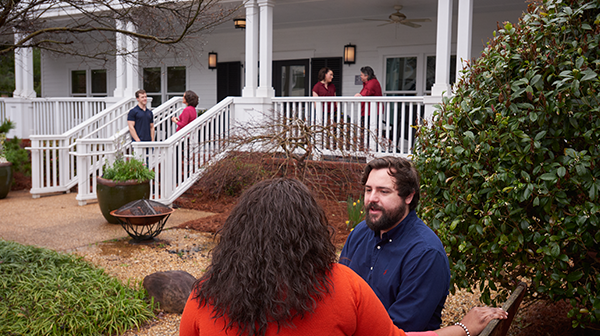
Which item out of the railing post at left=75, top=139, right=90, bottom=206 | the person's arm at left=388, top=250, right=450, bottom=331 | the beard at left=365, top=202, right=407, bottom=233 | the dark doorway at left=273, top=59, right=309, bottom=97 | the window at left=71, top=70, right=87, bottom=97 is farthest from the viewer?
the window at left=71, top=70, right=87, bottom=97

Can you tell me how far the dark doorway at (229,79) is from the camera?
14375 mm

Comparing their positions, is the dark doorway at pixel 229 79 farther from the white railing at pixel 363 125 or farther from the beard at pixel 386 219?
the beard at pixel 386 219

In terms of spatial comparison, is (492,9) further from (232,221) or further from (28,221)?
(232,221)

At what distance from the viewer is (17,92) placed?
1373cm

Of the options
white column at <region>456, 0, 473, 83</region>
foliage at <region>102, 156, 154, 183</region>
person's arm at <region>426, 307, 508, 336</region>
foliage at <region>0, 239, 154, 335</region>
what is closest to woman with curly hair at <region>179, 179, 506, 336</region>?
person's arm at <region>426, 307, 508, 336</region>

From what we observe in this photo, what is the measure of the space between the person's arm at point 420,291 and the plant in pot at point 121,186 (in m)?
5.91

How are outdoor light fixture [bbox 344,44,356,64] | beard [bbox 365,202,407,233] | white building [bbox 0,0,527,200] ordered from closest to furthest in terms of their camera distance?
1. beard [bbox 365,202,407,233]
2. white building [bbox 0,0,527,200]
3. outdoor light fixture [bbox 344,44,356,64]

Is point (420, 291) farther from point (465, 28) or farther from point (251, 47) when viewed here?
point (251, 47)

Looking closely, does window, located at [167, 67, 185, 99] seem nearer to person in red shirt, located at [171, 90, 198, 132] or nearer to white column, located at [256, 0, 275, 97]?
white column, located at [256, 0, 275, 97]

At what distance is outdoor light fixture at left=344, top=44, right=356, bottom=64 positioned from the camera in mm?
12539

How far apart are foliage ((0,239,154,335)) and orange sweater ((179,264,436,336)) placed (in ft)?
8.17

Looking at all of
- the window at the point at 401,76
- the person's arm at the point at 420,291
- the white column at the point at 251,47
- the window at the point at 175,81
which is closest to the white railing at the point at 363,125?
the white column at the point at 251,47

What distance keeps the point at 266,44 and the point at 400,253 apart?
8424mm

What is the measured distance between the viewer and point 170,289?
412 centimetres
